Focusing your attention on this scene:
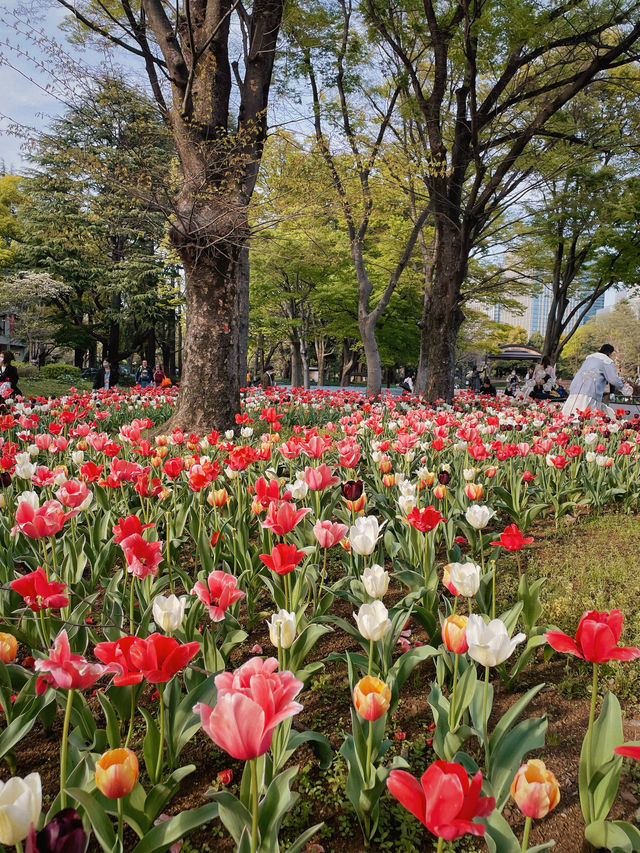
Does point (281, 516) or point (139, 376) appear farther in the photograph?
point (139, 376)

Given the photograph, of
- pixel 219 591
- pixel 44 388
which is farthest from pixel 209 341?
pixel 44 388

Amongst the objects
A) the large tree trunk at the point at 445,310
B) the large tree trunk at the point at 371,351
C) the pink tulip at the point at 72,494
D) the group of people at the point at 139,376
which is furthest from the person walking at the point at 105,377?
the pink tulip at the point at 72,494

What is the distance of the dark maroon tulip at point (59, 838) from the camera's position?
67 centimetres

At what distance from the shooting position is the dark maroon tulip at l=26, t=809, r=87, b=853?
669 mm

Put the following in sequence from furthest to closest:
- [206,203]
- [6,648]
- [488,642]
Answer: [206,203]
[6,648]
[488,642]

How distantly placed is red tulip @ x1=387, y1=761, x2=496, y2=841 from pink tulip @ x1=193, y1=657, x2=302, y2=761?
0.64 ft

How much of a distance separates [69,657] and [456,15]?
11900 mm

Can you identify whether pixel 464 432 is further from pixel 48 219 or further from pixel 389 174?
pixel 48 219

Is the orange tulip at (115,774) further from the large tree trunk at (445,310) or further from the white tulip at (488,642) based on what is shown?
the large tree trunk at (445,310)

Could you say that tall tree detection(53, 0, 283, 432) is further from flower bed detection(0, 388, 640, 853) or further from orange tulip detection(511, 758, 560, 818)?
orange tulip detection(511, 758, 560, 818)

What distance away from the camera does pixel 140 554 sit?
5.76 ft

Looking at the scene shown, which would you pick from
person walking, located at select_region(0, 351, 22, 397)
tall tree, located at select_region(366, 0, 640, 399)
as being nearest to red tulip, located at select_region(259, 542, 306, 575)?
person walking, located at select_region(0, 351, 22, 397)

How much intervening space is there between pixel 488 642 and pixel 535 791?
345mm

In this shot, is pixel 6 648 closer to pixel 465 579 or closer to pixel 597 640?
pixel 465 579
